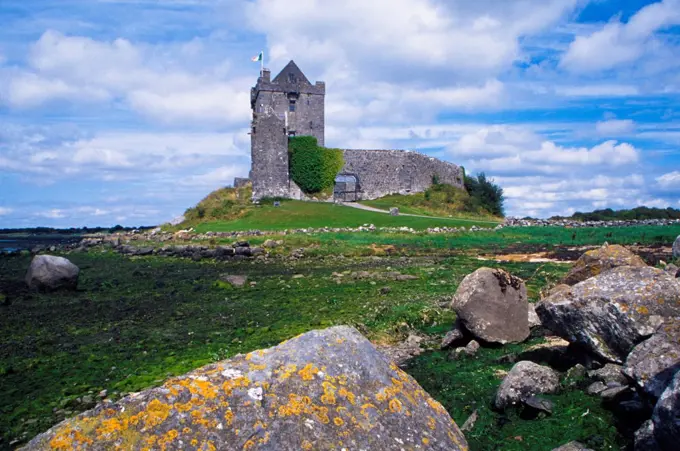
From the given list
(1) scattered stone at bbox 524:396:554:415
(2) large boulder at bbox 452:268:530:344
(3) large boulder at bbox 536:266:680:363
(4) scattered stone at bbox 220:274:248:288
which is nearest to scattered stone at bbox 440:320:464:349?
(2) large boulder at bbox 452:268:530:344

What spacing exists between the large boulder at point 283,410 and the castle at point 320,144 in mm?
55309

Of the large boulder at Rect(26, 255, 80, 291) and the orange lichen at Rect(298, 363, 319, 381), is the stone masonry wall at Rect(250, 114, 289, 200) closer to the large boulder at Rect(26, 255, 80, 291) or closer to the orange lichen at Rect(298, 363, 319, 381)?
the large boulder at Rect(26, 255, 80, 291)

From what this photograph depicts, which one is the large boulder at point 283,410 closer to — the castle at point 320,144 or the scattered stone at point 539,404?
the scattered stone at point 539,404

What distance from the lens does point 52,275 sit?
19812mm

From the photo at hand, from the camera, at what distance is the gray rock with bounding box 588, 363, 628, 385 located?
669 cm

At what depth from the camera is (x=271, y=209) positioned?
52438mm

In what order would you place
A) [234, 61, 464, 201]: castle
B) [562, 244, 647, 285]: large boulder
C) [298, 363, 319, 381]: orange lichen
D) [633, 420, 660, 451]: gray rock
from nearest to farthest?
[298, 363, 319, 381]: orange lichen, [633, 420, 660, 451]: gray rock, [562, 244, 647, 285]: large boulder, [234, 61, 464, 201]: castle

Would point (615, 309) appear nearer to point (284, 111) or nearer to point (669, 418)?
point (669, 418)

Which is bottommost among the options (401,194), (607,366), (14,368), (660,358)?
(14,368)

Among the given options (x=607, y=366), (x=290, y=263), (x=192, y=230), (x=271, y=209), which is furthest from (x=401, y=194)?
(x=607, y=366)

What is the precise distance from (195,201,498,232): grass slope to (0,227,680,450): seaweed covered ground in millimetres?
17415

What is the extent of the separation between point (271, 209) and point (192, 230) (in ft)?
31.1

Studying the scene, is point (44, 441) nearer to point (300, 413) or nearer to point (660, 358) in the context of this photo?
point (300, 413)

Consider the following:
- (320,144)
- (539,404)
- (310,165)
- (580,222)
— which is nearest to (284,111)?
(320,144)
